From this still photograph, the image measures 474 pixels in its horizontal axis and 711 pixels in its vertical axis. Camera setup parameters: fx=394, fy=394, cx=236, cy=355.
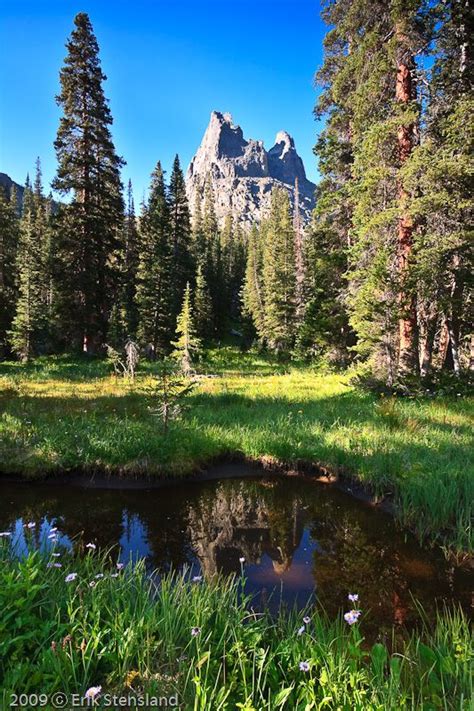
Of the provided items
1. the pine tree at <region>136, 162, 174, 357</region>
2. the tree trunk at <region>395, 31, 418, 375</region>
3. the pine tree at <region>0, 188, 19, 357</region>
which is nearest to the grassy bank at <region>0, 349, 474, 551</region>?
the tree trunk at <region>395, 31, 418, 375</region>

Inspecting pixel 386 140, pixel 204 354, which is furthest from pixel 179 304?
pixel 386 140

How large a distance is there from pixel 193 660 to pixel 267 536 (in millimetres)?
3645

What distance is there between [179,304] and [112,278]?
44.7 ft

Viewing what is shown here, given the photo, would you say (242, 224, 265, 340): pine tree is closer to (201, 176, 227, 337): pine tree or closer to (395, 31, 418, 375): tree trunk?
(201, 176, 227, 337): pine tree

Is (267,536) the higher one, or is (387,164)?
(387,164)

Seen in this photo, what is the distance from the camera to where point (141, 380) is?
17750 mm

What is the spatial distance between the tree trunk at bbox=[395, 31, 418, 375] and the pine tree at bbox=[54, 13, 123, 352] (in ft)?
63.5

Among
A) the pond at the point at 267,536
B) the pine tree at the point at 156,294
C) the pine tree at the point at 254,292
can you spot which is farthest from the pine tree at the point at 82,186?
the pine tree at the point at 254,292

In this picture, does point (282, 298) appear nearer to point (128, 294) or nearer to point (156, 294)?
point (156, 294)

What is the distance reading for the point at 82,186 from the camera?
81.6 feet

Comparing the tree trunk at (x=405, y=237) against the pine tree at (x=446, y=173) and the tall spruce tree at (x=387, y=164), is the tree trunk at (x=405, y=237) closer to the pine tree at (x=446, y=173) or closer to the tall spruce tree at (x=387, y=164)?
the tall spruce tree at (x=387, y=164)

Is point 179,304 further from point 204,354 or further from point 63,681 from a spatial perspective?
point 63,681

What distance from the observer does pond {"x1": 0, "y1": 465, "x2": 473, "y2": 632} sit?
14.2 feet

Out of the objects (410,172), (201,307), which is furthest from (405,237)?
(201,307)
